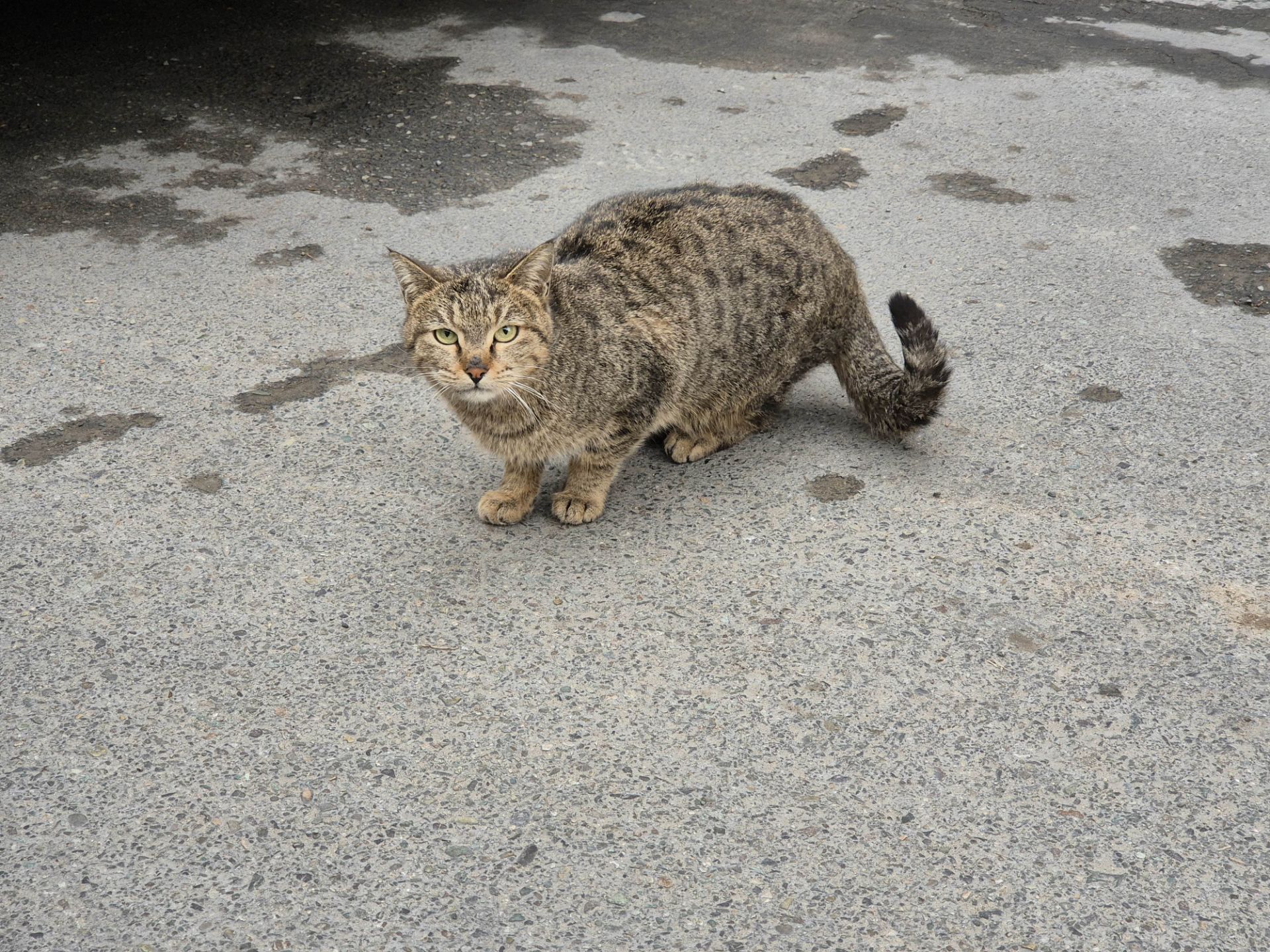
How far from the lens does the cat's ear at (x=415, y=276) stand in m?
3.09

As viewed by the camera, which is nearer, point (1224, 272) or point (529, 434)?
point (529, 434)

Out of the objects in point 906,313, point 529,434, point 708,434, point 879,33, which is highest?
Result: point 879,33

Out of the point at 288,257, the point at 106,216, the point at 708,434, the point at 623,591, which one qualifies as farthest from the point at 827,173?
the point at 106,216

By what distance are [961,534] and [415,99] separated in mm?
4344

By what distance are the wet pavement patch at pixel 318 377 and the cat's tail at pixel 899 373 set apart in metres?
1.49

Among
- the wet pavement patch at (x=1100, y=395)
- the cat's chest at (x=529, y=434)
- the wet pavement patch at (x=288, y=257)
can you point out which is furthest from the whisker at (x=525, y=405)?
the wet pavement patch at (x=288, y=257)

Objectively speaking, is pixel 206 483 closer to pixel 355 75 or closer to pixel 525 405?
pixel 525 405

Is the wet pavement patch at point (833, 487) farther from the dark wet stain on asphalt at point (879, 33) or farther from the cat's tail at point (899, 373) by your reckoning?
the dark wet stain on asphalt at point (879, 33)

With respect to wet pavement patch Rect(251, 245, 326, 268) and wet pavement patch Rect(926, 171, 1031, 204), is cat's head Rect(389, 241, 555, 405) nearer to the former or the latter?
wet pavement patch Rect(251, 245, 326, 268)

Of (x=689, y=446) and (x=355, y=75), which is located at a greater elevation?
(x=355, y=75)

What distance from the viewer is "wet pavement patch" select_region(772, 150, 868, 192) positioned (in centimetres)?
543

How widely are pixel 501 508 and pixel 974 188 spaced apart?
3.21 metres

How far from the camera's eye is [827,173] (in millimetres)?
5539

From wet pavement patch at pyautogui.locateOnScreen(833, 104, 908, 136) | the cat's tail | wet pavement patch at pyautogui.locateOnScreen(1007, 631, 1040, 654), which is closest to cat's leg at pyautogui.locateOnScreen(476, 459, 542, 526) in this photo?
the cat's tail
